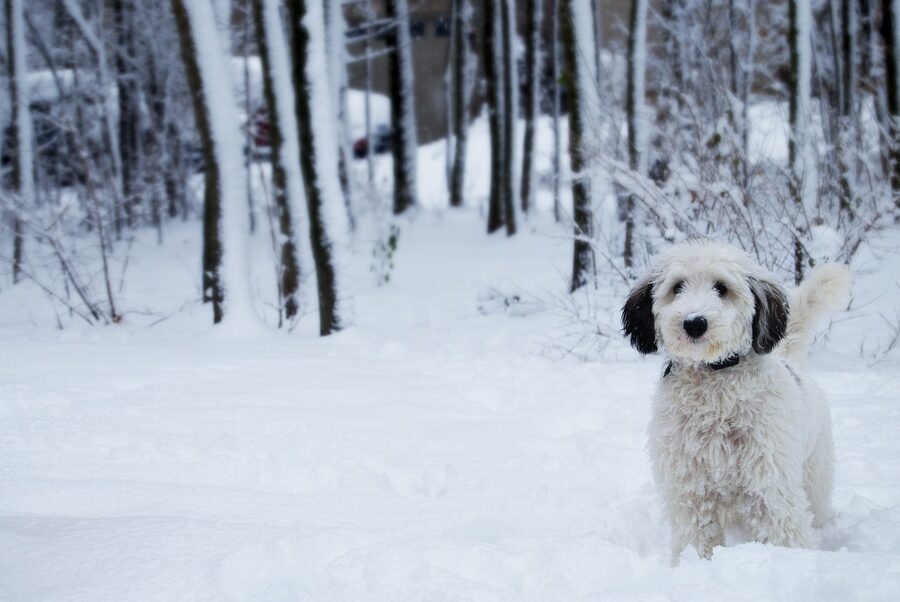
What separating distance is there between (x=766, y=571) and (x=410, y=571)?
4.07 ft

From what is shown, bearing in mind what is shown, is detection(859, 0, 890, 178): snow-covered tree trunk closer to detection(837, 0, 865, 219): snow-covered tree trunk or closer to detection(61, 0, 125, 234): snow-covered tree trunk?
detection(837, 0, 865, 219): snow-covered tree trunk

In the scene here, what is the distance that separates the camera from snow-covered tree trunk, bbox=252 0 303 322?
8812 millimetres

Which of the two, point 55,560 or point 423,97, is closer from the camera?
point 55,560

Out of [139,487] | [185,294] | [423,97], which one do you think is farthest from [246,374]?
[423,97]

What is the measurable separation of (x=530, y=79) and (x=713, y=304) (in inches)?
608

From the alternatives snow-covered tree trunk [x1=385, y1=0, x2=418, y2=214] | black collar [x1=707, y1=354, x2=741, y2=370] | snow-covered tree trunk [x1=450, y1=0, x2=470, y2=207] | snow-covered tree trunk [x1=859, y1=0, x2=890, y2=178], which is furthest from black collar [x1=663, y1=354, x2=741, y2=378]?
snow-covered tree trunk [x1=450, y1=0, x2=470, y2=207]

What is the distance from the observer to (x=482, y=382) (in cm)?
629

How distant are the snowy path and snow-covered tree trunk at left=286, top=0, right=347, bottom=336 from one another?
2.20 ft

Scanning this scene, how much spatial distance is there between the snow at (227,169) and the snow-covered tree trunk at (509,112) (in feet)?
28.4

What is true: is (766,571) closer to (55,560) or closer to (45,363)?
(55,560)

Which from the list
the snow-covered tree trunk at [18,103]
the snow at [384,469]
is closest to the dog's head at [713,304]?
the snow at [384,469]

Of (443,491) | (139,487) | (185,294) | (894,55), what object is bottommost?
(185,294)

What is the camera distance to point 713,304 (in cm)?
314

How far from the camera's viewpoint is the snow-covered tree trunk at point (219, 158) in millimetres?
7855
